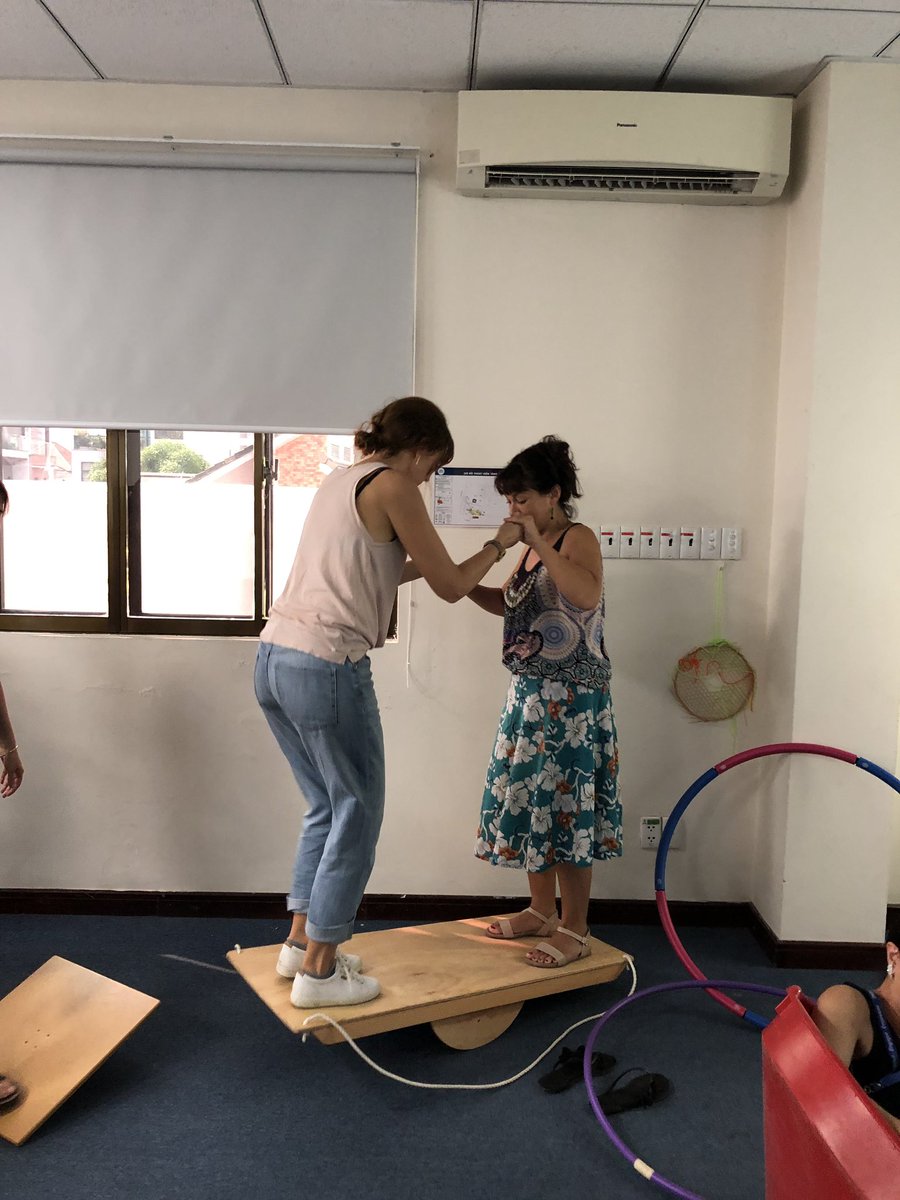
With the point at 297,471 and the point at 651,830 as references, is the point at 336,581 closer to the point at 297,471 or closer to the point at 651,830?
the point at 297,471

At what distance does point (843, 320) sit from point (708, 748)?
142 centimetres

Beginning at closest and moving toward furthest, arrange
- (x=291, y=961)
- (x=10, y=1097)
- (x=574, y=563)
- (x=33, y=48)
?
(x=10, y=1097) < (x=291, y=961) < (x=574, y=563) < (x=33, y=48)

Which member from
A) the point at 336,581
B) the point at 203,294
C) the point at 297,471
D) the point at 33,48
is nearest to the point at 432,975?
the point at 336,581

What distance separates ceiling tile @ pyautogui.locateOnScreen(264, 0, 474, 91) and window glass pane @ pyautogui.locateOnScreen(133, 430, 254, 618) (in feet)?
3.77

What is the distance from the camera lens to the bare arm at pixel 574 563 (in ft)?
7.88

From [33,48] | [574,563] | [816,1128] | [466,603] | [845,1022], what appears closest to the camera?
[816,1128]

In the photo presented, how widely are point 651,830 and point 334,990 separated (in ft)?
4.31

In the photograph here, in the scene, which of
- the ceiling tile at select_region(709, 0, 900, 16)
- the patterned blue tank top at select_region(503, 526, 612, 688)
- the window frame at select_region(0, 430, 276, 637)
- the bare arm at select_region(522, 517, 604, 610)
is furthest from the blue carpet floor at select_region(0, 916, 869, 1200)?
the ceiling tile at select_region(709, 0, 900, 16)

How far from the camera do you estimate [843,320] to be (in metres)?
2.73

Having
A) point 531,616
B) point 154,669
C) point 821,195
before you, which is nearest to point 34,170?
point 154,669

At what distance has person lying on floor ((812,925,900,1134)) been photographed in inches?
58.7

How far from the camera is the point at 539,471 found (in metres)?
2.49

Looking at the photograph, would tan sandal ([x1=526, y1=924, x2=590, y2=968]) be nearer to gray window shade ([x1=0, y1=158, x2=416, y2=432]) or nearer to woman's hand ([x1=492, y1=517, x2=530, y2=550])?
woman's hand ([x1=492, y1=517, x2=530, y2=550])

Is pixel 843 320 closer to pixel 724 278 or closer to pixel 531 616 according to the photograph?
pixel 724 278
